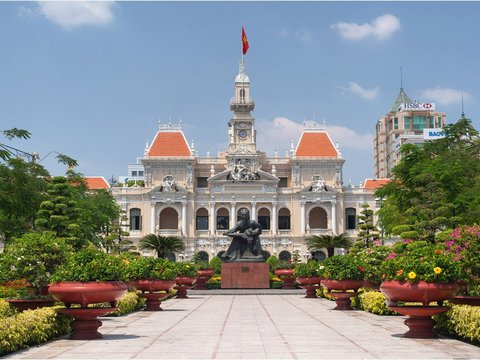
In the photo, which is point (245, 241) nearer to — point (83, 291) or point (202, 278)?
point (202, 278)

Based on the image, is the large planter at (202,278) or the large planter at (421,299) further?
the large planter at (202,278)

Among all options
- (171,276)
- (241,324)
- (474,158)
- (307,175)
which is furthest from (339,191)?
(241,324)

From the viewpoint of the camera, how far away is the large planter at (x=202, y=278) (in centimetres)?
4162

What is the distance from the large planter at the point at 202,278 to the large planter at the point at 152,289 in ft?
61.3

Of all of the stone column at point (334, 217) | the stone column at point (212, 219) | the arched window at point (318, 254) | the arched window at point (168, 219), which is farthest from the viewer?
the arched window at point (168, 219)

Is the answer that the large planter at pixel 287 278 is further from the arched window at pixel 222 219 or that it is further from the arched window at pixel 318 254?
the arched window at pixel 222 219

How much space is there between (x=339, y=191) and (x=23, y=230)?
158 ft

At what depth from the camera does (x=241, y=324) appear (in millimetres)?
16219

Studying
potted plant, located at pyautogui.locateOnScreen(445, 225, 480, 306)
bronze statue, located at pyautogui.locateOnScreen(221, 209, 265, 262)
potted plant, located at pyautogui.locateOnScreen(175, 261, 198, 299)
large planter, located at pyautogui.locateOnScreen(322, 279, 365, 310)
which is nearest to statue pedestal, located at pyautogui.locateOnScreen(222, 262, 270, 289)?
bronze statue, located at pyautogui.locateOnScreen(221, 209, 265, 262)

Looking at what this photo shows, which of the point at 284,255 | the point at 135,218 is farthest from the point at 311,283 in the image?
the point at 135,218

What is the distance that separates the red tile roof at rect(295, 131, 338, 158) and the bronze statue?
4358 cm

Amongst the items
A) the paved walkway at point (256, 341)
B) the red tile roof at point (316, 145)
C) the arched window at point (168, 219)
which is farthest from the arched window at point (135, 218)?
the paved walkway at point (256, 341)

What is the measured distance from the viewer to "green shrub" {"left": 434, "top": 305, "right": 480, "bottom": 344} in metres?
11.5

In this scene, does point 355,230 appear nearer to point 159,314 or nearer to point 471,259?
point 159,314
